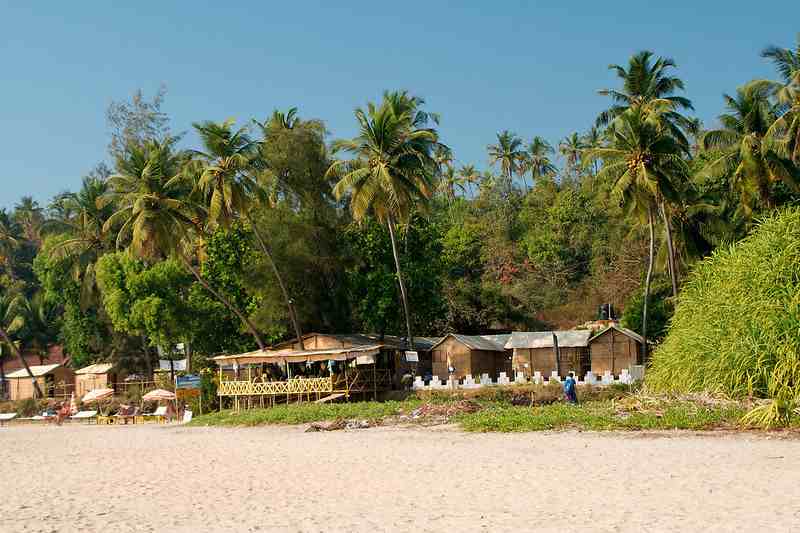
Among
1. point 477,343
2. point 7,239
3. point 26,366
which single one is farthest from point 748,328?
point 7,239

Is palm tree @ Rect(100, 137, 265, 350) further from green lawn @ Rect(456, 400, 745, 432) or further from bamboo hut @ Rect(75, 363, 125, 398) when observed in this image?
green lawn @ Rect(456, 400, 745, 432)

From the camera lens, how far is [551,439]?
18.0m

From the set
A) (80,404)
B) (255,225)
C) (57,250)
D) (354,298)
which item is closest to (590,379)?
(354,298)

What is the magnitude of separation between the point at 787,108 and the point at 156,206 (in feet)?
93.3

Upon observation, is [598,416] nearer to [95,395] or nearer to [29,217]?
[95,395]

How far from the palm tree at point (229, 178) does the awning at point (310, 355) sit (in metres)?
2.68

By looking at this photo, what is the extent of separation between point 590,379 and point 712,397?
48.8 feet

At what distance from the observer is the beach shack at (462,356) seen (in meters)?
41.6

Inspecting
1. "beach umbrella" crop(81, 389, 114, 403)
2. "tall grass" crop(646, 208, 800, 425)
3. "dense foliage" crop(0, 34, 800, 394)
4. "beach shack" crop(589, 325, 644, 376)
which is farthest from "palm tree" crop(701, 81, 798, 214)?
"beach umbrella" crop(81, 389, 114, 403)

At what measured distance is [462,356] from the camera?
41688mm

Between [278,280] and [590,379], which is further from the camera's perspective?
[278,280]

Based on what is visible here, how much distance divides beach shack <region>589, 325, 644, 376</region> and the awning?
10.9 m

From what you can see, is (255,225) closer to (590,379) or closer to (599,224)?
(590,379)

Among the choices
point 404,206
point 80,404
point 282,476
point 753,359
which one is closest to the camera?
point 282,476
